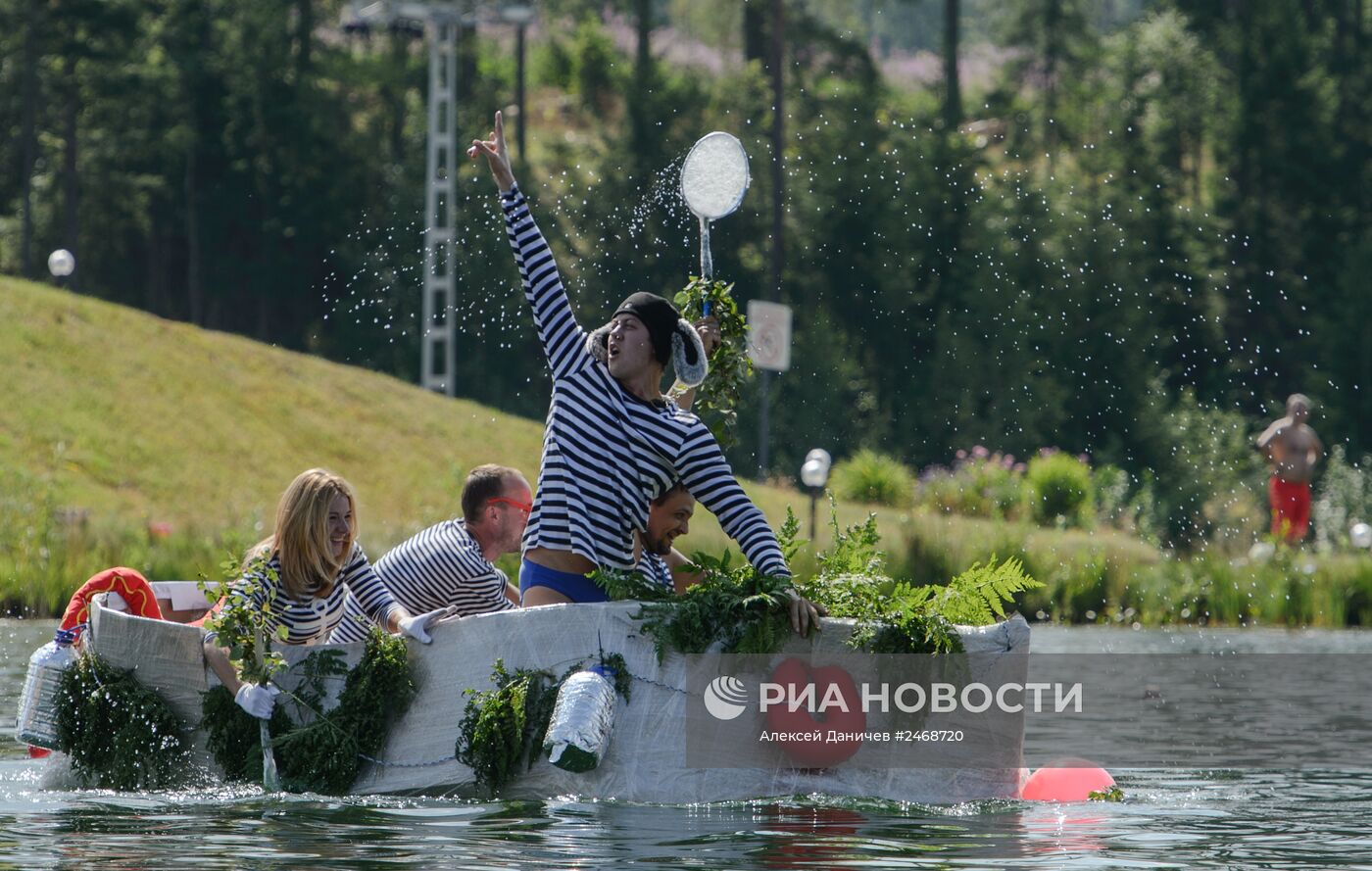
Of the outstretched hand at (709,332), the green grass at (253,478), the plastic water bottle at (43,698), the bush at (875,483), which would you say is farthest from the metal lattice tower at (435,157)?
the plastic water bottle at (43,698)

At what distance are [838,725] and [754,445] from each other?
37.9 meters

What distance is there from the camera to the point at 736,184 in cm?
1049

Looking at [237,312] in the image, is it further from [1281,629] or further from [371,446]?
[1281,629]

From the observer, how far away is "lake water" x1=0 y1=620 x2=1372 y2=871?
7.76 m

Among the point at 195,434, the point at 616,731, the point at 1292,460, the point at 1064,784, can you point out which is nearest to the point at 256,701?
the point at 616,731

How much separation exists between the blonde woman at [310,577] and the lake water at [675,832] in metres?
0.59

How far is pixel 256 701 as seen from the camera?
925 centimetres

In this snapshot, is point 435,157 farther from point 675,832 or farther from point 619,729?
point 675,832

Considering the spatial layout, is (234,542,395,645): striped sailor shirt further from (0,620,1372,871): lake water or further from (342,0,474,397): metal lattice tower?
(342,0,474,397): metal lattice tower

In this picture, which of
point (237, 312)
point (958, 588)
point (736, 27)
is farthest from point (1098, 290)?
point (958, 588)

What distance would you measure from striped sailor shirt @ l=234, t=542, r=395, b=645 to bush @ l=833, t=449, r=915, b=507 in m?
25.3

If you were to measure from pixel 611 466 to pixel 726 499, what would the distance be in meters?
0.46

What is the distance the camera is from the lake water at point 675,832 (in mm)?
7758

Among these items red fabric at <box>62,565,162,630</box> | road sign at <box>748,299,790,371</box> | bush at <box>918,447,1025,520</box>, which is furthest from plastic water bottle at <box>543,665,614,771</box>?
bush at <box>918,447,1025,520</box>
